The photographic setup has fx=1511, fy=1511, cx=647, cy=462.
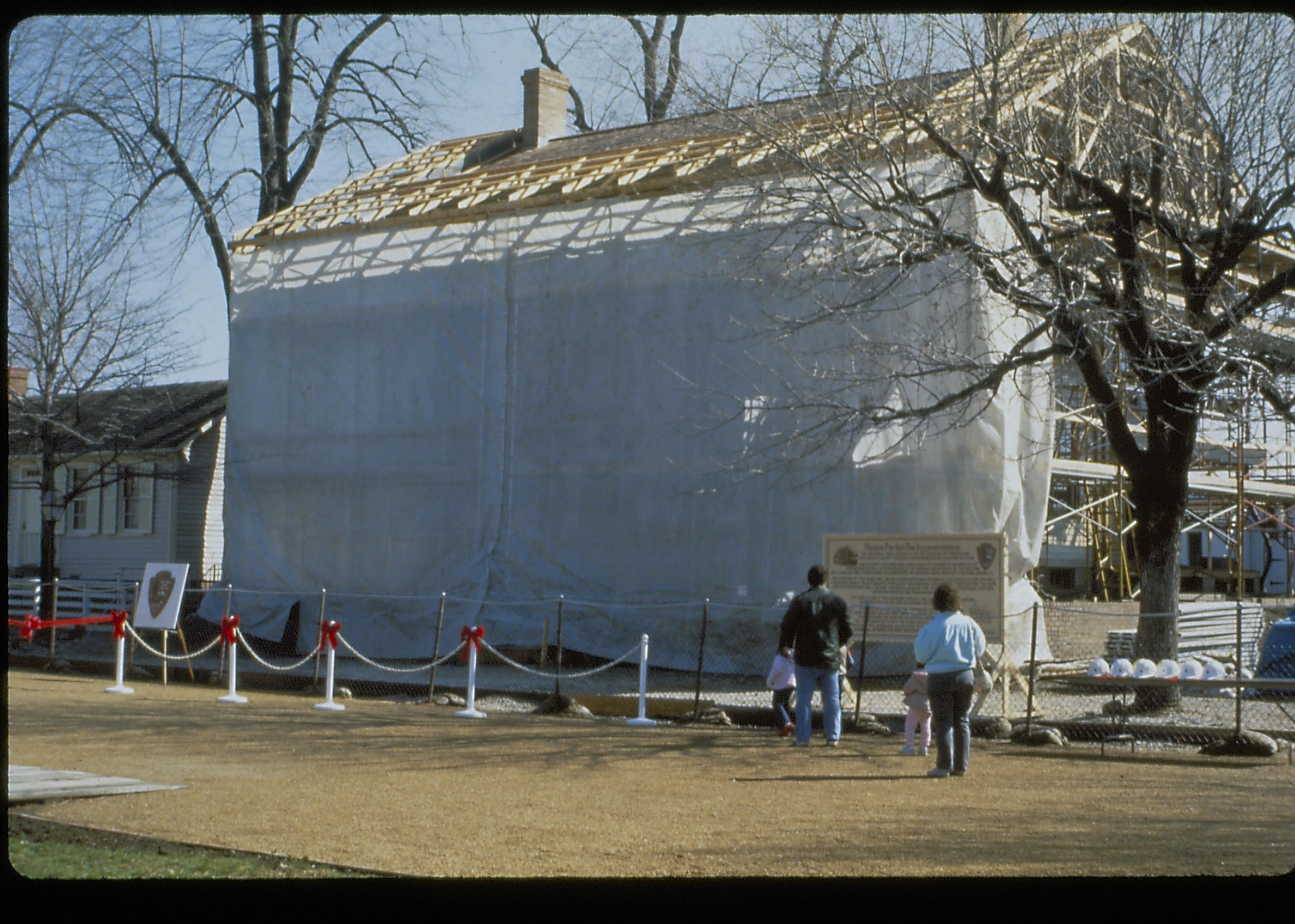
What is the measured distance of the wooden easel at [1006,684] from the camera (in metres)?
15.5

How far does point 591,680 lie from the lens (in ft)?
64.8

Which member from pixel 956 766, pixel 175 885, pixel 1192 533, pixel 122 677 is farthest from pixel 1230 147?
pixel 1192 533

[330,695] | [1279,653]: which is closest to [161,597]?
[330,695]

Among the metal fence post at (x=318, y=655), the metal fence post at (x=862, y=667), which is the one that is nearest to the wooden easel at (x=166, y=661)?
the metal fence post at (x=318, y=655)

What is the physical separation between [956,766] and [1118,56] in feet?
26.5

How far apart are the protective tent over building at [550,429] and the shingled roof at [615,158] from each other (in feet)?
0.27

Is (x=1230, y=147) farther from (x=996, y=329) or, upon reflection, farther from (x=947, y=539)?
(x=947, y=539)

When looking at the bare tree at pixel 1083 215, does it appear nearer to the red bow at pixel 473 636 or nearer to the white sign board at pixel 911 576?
the white sign board at pixel 911 576

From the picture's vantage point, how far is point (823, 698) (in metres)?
14.0

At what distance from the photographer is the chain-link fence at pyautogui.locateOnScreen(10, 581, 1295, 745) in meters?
14.9

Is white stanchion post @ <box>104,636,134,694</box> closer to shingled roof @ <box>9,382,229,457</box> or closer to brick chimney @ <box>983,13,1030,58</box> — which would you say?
shingled roof @ <box>9,382,229,457</box>

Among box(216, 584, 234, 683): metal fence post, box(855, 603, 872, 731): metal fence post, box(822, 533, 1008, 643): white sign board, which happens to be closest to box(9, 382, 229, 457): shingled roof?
box(216, 584, 234, 683): metal fence post

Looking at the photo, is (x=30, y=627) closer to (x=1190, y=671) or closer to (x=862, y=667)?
(x=862, y=667)

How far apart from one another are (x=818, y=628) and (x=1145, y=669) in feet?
10.2
